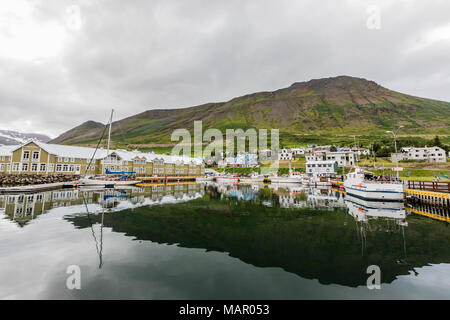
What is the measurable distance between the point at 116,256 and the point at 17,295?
382 cm

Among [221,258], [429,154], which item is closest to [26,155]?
[221,258]

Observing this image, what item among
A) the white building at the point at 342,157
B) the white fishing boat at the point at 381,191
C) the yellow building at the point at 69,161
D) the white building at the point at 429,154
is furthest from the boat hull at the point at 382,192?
the white building at the point at 429,154

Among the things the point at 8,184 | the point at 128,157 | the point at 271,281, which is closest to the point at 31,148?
the point at 8,184

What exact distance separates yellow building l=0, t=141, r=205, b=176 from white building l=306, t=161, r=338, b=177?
67462 mm

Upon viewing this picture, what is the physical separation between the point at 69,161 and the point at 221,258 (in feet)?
230

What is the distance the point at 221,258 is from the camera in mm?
10086

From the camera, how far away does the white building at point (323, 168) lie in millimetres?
90250

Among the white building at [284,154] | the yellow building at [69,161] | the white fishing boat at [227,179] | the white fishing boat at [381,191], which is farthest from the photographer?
the white building at [284,154]

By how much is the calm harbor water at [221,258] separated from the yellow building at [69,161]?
163 ft

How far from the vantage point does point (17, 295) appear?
6.67 meters

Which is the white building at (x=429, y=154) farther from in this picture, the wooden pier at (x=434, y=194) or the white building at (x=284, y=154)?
the wooden pier at (x=434, y=194)

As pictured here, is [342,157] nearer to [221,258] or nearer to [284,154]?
[284,154]
